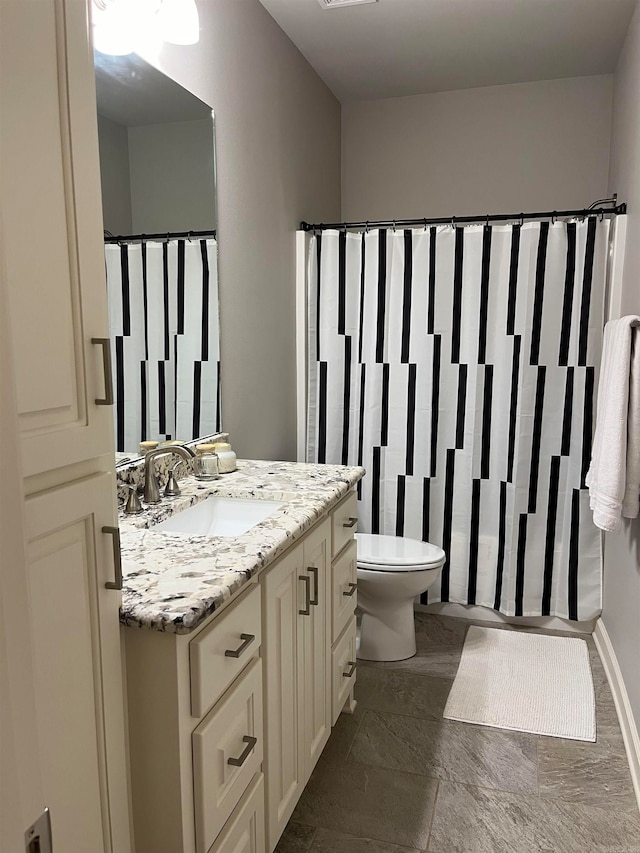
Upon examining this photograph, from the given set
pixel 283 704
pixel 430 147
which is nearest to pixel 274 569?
pixel 283 704

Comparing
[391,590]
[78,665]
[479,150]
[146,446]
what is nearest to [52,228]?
[78,665]

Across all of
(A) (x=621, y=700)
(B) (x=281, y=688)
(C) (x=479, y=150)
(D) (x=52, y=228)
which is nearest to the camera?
(D) (x=52, y=228)

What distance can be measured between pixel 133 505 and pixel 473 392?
5.79ft

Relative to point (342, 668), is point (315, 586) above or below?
above

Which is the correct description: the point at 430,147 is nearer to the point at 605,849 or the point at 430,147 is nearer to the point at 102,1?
the point at 102,1

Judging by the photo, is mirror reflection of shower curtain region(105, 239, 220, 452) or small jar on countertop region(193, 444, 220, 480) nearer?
mirror reflection of shower curtain region(105, 239, 220, 452)

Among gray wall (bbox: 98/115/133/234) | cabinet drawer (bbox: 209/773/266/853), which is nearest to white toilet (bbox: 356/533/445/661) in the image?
cabinet drawer (bbox: 209/773/266/853)

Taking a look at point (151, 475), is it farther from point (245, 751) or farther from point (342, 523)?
point (245, 751)

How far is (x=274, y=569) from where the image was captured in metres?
1.54

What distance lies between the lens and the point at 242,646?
1.35 meters

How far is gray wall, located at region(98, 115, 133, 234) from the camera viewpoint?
1.78m

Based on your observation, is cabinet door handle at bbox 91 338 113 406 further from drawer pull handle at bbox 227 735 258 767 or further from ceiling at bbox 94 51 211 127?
ceiling at bbox 94 51 211 127

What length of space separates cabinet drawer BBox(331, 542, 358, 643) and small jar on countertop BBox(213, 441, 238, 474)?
0.47m

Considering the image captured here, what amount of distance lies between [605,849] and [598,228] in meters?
2.23
